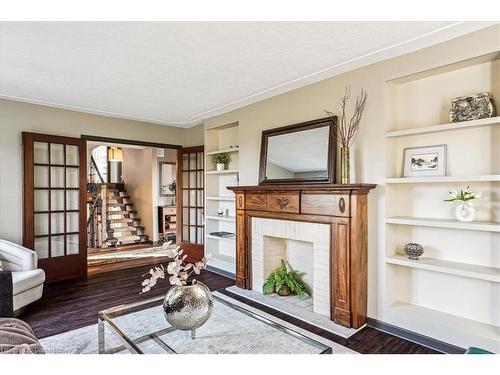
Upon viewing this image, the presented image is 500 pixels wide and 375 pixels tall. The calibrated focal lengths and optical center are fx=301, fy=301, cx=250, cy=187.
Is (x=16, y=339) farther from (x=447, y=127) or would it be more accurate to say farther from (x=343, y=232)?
(x=447, y=127)

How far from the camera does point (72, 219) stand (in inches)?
179

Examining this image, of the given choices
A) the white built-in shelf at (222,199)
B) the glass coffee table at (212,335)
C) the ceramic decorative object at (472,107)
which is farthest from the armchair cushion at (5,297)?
the ceramic decorative object at (472,107)

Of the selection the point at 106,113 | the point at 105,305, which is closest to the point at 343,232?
the point at 105,305

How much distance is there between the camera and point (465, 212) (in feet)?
7.79

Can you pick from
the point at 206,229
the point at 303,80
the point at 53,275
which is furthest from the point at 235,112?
the point at 53,275

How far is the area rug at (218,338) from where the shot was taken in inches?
74.3

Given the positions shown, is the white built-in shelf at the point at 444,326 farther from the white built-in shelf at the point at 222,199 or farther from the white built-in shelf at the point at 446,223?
the white built-in shelf at the point at 222,199

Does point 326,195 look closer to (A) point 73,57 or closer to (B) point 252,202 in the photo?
(B) point 252,202

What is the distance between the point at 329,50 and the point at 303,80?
706 millimetres

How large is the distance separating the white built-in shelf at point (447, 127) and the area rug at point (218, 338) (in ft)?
6.12

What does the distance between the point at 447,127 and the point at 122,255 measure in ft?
19.2

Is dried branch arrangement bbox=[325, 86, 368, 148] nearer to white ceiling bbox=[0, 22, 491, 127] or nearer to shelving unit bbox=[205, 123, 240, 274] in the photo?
white ceiling bbox=[0, 22, 491, 127]

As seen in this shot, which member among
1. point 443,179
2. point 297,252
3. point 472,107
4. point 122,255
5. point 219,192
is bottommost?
point 122,255

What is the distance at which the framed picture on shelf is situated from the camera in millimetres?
2576
